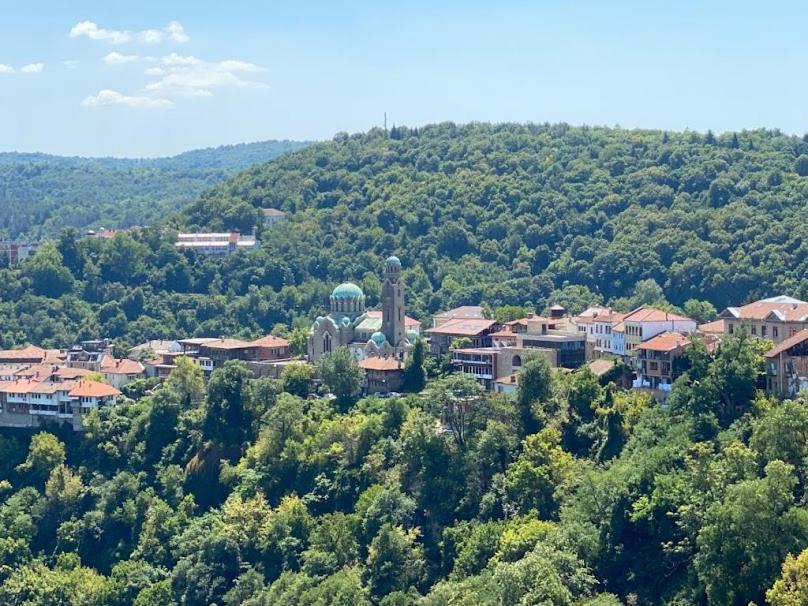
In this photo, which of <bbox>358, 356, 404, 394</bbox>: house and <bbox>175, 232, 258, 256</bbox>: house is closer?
<bbox>358, 356, 404, 394</bbox>: house

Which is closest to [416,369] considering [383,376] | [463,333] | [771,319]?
[383,376]

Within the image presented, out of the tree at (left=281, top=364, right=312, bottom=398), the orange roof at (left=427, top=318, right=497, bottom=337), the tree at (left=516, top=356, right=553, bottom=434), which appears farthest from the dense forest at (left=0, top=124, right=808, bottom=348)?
the tree at (left=516, top=356, right=553, bottom=434)

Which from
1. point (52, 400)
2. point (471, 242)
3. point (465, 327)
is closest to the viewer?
point (465, 327)

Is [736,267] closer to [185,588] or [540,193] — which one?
[540,193]

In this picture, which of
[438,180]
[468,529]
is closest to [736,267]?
[438,180]

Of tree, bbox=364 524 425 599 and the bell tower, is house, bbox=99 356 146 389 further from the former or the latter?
tree, bbox=364 524 425 599

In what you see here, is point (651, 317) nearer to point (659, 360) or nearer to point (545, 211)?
point (659, 360)
